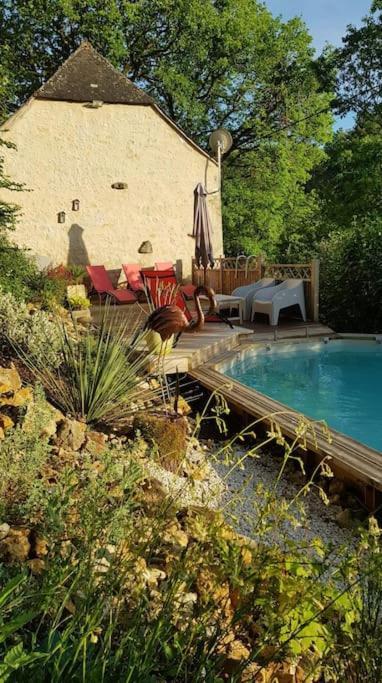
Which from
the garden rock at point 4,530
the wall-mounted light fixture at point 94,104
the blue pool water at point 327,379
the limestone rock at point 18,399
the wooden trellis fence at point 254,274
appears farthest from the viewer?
the wall-mounted light fixture at point 94,104

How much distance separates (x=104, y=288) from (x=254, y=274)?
12.2 ft

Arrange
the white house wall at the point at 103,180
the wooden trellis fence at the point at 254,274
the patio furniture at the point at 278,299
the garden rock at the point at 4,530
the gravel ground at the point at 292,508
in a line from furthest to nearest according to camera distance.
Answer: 1. the white house wall at the point at 103,180
2. the wooden trellis fence at the point at 254,274
3. the patio furniture at the point at 278,299
4. the gravel ground at the point at 292,508
5. the garden rock at the point at 4,530

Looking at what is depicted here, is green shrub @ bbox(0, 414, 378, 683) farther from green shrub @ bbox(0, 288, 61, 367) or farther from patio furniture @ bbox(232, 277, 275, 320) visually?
patio furniture @ bbox(232, 277, 275, 320)

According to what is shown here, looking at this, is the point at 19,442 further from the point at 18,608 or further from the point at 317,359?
the point at 317,359

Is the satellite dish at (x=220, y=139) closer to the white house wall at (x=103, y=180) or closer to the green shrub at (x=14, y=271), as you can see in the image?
the white house wall at (x=103, y=180)

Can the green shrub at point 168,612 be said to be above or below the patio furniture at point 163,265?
below

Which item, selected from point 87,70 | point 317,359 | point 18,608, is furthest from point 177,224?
point 18,608

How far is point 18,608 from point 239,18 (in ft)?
80.0

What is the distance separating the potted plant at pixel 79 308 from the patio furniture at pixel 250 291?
3.49 meters

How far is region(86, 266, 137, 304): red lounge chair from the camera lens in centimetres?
1342

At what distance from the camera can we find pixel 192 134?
2423cm

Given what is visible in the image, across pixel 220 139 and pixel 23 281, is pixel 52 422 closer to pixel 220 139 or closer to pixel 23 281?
pixel 23 281

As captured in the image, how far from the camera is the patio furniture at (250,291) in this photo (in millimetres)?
12766

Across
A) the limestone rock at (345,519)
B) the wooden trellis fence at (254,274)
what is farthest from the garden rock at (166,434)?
the wooden trellis fence at (254,274)
